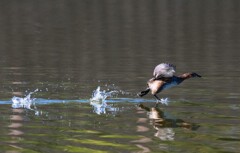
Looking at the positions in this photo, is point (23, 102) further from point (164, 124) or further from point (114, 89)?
point (164, 124)

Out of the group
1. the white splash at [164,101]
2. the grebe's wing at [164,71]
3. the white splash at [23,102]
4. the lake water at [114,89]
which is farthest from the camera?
the white splash at [164,101]

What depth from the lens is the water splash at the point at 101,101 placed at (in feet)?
63.8

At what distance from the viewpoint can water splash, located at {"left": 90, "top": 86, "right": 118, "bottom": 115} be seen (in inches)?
765

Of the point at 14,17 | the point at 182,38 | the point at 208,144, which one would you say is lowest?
the point at 208,144

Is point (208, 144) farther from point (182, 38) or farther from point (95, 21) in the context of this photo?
point (95, 21)

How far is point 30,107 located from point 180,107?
129 inches

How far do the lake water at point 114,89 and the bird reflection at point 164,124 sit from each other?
0.06 ft

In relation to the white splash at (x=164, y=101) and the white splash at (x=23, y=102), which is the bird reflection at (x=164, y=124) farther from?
the white splash at (x=23, y=102)

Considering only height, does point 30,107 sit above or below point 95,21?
below

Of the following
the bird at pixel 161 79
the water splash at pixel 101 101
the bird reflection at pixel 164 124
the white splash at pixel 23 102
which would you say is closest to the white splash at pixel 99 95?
the water splash at pixel 101 101

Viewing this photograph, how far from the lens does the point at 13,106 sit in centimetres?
1962

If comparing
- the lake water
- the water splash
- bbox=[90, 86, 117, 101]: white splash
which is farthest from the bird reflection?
bbox=[90, 86, 117, 101]: white splash

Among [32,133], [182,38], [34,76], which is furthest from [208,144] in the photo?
[182,38]

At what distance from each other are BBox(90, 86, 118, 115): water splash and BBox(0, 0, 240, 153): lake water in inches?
0.9
